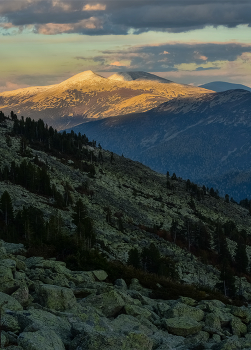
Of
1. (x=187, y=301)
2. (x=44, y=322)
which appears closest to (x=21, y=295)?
(x=44, y=322)

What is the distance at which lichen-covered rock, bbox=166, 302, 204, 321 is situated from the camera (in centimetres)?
2694

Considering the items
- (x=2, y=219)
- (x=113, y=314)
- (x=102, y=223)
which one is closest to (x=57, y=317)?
(x=113, y=314)

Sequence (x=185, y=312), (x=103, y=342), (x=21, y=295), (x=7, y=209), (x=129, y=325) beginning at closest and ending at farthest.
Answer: (x=103, y=342)
(x=21, y=295)
(x=129, y=325)
(x=185, y=312)
(x=7, y=209)

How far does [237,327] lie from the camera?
27.6 m

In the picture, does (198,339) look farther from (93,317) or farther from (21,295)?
(21,295)

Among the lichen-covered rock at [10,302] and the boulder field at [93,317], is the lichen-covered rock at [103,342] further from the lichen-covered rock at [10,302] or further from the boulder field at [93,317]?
the lichen-covered rock at [10,302]

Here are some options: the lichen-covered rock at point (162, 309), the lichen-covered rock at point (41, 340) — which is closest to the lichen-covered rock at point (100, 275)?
the lichen-covered rock at point (162, 309)

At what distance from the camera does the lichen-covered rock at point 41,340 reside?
17.1 meters

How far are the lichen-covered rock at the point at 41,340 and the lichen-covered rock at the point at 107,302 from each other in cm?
637

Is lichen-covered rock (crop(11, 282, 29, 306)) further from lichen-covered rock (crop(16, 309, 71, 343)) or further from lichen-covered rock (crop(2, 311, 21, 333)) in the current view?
lichen-covered rock (crop(2, 311, 21, 333))

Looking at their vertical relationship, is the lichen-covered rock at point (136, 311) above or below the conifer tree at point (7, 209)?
above

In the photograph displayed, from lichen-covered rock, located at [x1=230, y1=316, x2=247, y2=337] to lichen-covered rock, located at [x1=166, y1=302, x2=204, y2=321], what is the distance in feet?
6.21

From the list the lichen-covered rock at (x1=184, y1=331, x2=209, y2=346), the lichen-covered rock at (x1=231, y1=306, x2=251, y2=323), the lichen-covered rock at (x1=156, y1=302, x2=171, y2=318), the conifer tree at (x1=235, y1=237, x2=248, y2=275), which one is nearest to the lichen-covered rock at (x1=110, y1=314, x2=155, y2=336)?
the lichen-covered rock at (x1=184, y1=331, x2=209, y2=346)

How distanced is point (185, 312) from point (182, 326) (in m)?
2.56
